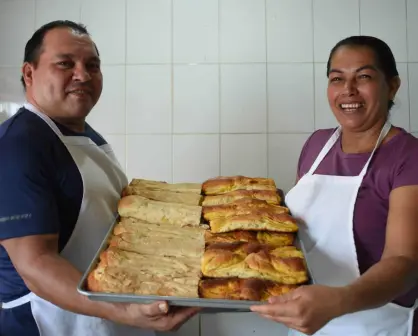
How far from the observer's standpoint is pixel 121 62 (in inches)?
78.8

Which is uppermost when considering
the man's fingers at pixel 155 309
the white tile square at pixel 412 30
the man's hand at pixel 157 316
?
the white tile square at pixel 412 30

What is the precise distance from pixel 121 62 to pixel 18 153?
1.13 meters

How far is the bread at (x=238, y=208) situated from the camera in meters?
1.12

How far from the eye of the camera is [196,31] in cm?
197

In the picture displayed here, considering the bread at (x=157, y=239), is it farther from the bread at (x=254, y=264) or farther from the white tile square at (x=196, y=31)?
the white tile square at (x=196, y=31)

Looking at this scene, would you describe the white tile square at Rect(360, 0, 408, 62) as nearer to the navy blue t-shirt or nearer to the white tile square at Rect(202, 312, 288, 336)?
the white tile square at Rect(202, 312, 288, 336)

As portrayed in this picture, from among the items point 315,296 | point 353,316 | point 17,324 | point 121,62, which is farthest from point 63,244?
point 121,62

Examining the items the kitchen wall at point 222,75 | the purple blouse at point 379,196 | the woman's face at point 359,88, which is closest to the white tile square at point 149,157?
the kitchen wall at point 222,75

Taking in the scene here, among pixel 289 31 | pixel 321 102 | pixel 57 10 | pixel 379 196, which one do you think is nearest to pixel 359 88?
pixel 379 196

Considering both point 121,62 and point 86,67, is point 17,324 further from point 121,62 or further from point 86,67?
point 121,62

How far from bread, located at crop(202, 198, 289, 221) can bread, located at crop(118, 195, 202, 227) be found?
0.03 metres

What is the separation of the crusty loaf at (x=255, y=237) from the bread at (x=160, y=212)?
10 centimetres

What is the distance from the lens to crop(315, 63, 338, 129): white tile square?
6.38ft

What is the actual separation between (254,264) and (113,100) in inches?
54.7
